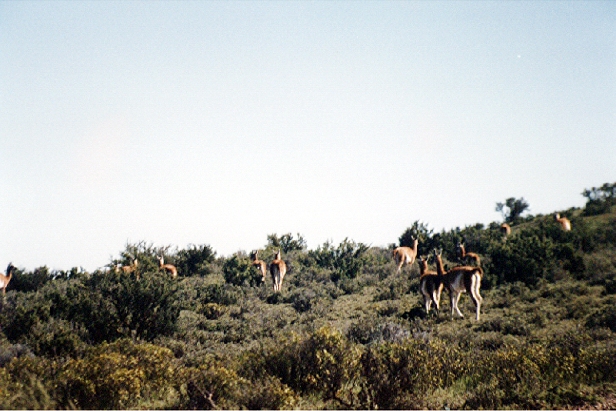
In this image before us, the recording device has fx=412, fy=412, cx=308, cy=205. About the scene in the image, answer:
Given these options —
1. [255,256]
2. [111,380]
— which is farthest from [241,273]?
[111,380]

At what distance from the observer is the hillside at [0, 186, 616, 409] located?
616cm

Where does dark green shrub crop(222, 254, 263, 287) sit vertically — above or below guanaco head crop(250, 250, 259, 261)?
below

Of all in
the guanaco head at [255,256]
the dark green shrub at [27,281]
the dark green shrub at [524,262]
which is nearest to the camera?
the dark green shrub at [524,262]

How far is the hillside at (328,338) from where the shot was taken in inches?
243

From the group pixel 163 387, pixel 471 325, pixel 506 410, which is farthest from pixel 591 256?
pixel 163 387

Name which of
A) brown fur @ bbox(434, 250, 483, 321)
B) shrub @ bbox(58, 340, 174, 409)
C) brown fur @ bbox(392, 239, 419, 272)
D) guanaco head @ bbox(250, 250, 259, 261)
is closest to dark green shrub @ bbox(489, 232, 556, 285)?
brown fur @ bbox(434, 250, 483, 321)

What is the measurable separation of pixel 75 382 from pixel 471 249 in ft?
65.7

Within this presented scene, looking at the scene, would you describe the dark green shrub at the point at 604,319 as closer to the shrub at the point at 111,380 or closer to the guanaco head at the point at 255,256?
the shrub at the point at 111,380

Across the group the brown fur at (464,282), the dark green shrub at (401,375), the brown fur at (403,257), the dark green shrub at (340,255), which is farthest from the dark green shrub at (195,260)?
the dark green shrub at (401,375)

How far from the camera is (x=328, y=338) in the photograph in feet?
22.5

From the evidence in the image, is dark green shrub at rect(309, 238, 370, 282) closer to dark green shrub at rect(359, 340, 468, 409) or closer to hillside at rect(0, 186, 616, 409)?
hillside at rect(0, 186, 616, 409)

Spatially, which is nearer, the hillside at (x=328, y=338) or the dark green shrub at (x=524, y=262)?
the hillside at (x=328, y=338)

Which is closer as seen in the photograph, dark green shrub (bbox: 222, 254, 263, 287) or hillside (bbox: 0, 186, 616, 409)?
hillside (bbox: 0, 186, 616, 409)

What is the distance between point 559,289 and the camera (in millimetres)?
14031
